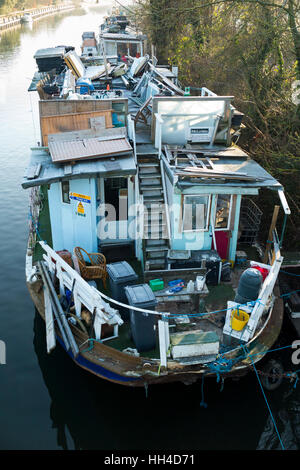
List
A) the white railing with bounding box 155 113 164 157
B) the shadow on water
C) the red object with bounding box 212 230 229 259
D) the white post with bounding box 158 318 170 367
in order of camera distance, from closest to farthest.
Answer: the white post with bounding box 158 318 170 367, the shadow on water, the red object with bounding box 212 230 229 259, the white railing with bounding box 155 113 164 157

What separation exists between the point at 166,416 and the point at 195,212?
5466 millimetres

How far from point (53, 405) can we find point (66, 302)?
260 centimetres

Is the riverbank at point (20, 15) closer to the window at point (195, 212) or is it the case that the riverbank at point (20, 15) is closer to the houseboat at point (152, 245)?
the houseboat at point (152, 245)

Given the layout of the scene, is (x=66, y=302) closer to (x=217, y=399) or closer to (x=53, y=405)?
(x=53, y=405)

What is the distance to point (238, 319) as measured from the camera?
9.34 m

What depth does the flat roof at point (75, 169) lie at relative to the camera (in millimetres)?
10859

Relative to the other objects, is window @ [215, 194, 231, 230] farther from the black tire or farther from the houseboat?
the black tire

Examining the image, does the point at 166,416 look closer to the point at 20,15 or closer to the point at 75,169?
the point at 75,169

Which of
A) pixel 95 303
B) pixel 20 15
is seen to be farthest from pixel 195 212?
pixel 20 15

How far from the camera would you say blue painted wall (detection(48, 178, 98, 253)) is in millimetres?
11891

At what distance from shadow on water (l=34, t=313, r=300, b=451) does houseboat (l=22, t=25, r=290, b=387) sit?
3.82 ft

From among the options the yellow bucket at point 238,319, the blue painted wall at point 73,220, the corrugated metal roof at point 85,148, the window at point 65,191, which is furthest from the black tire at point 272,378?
the window at point 65,191

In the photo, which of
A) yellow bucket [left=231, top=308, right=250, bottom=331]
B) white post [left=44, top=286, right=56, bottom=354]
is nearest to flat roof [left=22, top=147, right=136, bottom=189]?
white post [left=44, top=286, right=56, bottom=354]

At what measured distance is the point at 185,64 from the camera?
26.3m
